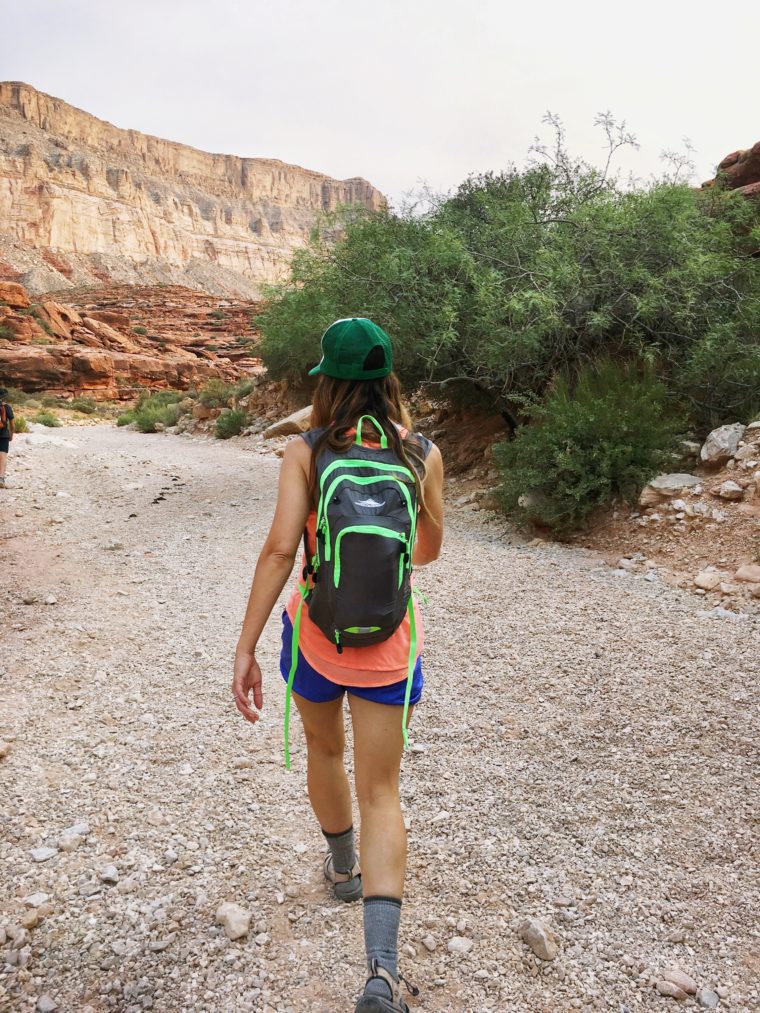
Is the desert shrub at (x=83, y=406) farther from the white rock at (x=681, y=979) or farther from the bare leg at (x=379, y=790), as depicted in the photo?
the white rock at (x=681, y=979)

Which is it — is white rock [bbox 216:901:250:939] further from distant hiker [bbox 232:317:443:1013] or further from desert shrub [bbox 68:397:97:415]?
desert shrub [bbox 68:397:97:415]

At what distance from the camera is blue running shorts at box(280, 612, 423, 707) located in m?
1.58

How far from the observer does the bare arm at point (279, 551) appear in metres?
1.59

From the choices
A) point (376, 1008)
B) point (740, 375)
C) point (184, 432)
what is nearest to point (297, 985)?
point (376, 1008)

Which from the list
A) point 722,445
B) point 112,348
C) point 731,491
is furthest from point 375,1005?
point 112,348

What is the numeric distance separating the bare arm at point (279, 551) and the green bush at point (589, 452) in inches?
173

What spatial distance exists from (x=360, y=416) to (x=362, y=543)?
33 centimetres

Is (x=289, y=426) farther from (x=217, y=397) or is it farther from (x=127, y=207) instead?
(x=127, y=207)

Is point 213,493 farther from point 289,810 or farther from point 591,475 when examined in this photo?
point 289,810

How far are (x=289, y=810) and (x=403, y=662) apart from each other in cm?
124

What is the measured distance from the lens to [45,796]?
2.56 meters

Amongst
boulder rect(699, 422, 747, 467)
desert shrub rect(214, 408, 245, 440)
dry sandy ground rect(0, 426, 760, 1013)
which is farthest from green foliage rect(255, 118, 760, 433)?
desert shrub rect(214, 408, 245, 440)

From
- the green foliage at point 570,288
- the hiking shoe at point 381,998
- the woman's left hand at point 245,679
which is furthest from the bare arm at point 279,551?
the green foliage at point 570,288

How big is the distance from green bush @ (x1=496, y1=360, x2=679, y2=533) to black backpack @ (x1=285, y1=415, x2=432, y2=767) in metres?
4.38
